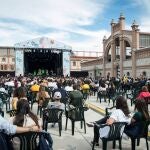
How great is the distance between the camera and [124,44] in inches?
1818

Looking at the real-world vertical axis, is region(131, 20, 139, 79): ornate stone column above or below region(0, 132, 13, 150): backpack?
above

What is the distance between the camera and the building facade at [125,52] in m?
40.1

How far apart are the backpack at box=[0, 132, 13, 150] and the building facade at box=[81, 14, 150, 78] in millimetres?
33330

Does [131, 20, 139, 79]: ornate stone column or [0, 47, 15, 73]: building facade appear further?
[0, 47, 15, 73]: building facade

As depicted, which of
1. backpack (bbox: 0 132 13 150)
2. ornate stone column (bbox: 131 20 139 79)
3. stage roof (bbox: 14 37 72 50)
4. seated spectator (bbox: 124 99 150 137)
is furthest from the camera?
ornate stone column (bbox: 131 20 139 79)

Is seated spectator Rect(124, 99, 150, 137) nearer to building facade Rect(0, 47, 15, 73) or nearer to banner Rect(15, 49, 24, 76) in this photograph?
banner Rect(15, 49, 24, 76)

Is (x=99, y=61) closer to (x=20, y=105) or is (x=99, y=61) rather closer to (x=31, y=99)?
(x=31, y=99)

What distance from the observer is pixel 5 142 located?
539cm

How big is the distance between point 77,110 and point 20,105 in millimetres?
3844

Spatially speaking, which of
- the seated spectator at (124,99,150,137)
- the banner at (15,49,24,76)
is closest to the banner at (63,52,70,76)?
the banner at (15,49,24,76)

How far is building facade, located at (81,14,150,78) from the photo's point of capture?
1578 inches

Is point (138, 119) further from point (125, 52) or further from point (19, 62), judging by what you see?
point (125, 52)

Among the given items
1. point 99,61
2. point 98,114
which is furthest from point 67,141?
point 99,61

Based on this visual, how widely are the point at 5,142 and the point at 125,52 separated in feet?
136
